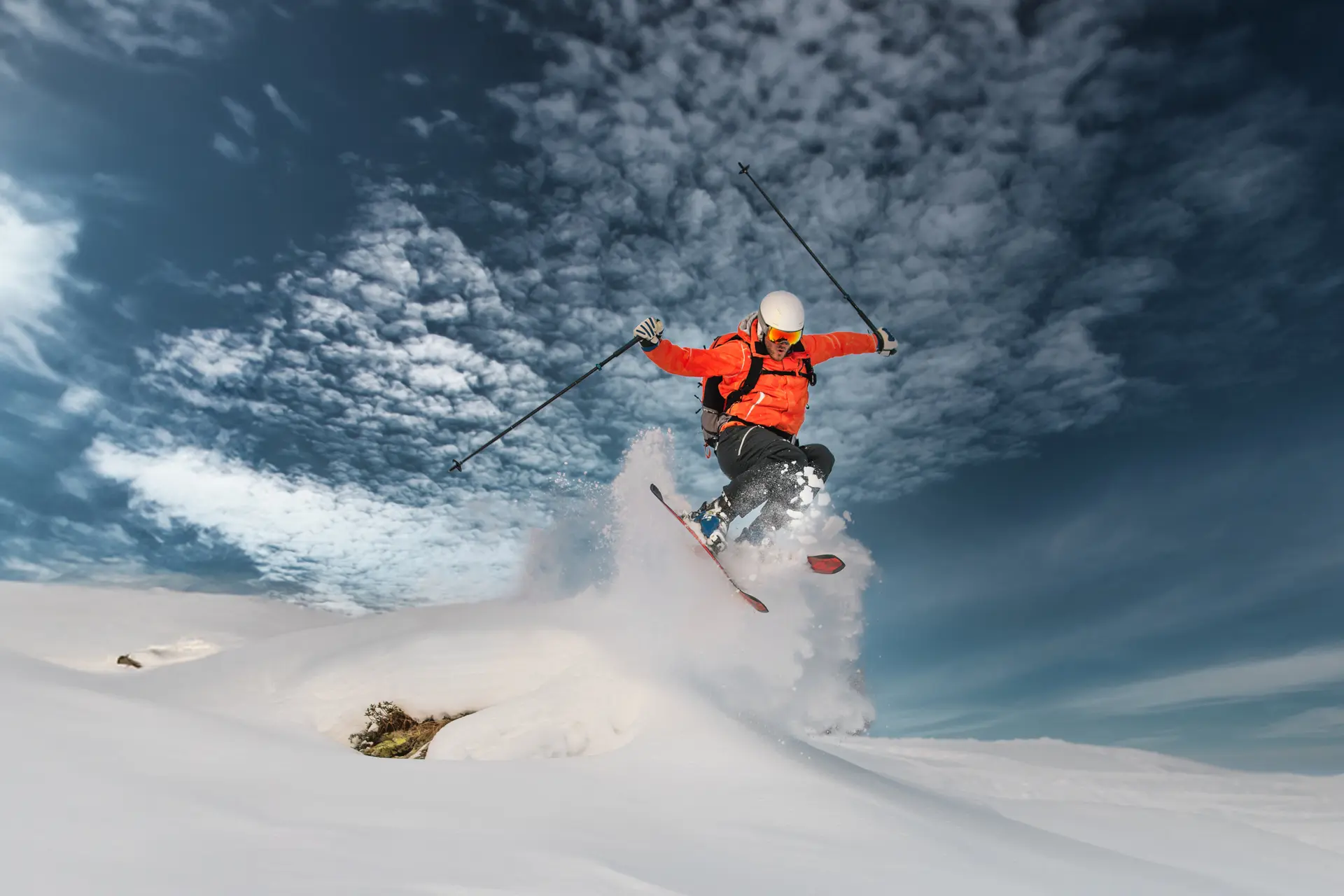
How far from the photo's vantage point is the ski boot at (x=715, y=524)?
9102 mm

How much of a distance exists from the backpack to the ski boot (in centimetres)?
80

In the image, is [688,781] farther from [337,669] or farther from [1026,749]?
[1026,749]

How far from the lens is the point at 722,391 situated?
926 cm

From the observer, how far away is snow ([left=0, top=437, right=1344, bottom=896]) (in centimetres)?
321

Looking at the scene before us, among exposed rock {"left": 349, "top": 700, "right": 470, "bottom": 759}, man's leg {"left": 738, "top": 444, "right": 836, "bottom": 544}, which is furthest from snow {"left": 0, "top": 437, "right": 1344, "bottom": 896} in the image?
man's leg {"left": 738, "top": 444, "right": 836, "bottom": 544}

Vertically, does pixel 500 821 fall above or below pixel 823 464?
below

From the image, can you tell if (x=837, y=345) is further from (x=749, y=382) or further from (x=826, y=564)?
(x=826, y=564)

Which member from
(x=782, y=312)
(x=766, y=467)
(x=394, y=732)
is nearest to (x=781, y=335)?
(x=782, y=312)

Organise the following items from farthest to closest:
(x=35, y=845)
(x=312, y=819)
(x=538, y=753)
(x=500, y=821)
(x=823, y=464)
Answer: (x=823, y=464) → (x=538, y=753) → (x=500, y=821) → (x=312, y=819) → (x=35, y=845)

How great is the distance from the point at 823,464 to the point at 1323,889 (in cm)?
591

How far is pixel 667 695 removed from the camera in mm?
7234

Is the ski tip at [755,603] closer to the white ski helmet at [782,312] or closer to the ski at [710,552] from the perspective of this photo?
the ski at [710,552]

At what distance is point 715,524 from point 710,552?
369 millimetres

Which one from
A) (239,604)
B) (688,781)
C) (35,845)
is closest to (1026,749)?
(688,781)
